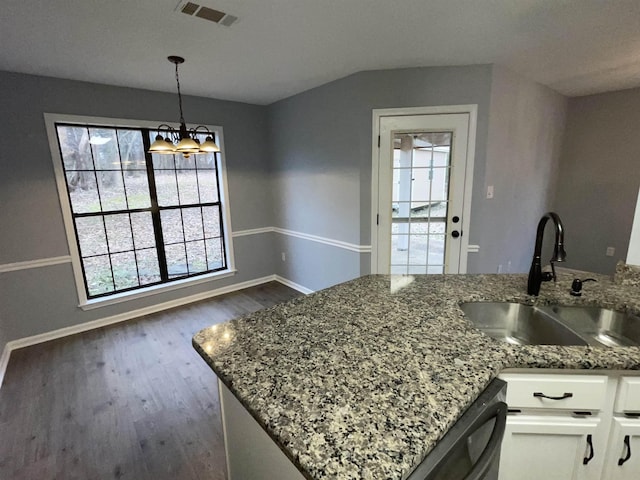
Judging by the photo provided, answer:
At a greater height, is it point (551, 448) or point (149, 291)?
point (551, 448)

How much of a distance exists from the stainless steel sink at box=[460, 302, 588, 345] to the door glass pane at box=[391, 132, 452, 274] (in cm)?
165

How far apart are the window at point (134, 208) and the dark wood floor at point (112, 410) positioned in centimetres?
72

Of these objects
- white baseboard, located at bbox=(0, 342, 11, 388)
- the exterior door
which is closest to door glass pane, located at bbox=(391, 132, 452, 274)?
the exterior door

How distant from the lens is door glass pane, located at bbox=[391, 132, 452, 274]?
9.59ft

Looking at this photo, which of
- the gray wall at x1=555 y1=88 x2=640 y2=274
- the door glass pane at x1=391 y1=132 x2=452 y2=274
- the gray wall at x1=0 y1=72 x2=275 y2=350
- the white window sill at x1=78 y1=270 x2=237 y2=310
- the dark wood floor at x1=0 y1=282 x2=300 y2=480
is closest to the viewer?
the dark wood floor at x1=0 y1=282 x2=300 y2=480

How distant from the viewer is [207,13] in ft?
5.87

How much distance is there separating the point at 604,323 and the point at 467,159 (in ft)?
6.06

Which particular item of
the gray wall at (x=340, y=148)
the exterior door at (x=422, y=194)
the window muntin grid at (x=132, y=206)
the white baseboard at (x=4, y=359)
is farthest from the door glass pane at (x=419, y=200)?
the white baseboard at (x=4, y=359)

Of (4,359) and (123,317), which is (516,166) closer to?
(123,317)

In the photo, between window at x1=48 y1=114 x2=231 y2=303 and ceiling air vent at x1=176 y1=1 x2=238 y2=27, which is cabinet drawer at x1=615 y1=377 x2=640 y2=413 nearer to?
ceiling air vent at x1=176 y1=1 x2=238 y2=27

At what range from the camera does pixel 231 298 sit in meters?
4.00

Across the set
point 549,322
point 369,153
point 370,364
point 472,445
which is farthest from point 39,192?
point 549,322

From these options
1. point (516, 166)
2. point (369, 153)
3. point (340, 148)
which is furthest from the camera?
point (516, 166)

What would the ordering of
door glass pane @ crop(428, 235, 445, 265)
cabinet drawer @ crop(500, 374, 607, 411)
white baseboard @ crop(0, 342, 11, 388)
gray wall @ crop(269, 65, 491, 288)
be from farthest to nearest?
door glass pane @ crop(428, 235, 445, 265) < gray wall @ crop(269, 65, 491, 288) < white baseboard @ crop(0, 342, 11, 388) < cabinet drawer @ crop(500, 374, 607, 411)
